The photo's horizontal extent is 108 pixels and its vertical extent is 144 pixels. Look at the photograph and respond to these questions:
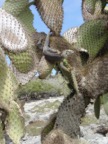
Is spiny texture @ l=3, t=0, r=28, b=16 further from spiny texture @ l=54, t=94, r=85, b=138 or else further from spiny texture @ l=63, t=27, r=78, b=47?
spiny texture @ l=54, t=94, r=85, b=138

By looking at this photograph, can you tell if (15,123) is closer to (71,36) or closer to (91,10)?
(71,36)

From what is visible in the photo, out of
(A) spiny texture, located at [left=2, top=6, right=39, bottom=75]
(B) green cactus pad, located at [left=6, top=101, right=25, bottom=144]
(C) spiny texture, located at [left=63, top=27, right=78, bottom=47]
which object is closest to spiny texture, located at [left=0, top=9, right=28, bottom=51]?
(A) spiny texture, located at [left=2, top=6, right=39, bottom=75]

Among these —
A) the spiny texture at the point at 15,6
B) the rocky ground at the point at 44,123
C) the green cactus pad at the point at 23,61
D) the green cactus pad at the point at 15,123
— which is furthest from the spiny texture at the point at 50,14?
the rocky ground at the point at 44,123

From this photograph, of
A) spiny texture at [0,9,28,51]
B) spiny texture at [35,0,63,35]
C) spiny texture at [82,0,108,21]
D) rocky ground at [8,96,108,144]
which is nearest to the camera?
spiny texture at [0,9,28,51]

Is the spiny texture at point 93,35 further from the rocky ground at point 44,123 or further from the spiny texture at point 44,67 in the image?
the rocky ground at point 44,123

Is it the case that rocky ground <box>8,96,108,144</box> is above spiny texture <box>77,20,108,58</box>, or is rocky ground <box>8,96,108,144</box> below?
below

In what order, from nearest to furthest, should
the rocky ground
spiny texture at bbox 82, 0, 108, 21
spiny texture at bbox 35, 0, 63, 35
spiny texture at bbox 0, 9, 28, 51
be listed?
1. spiny texture at bbox 0, 9, 28, 51
2. spiny texture at bbox 35, 0, 63, 35
3. spiny texture at bbox 82, 0, 108, 21
4. the rocky ground

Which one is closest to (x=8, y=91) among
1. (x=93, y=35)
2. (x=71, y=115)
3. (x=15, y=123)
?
(x=15, y=123)
